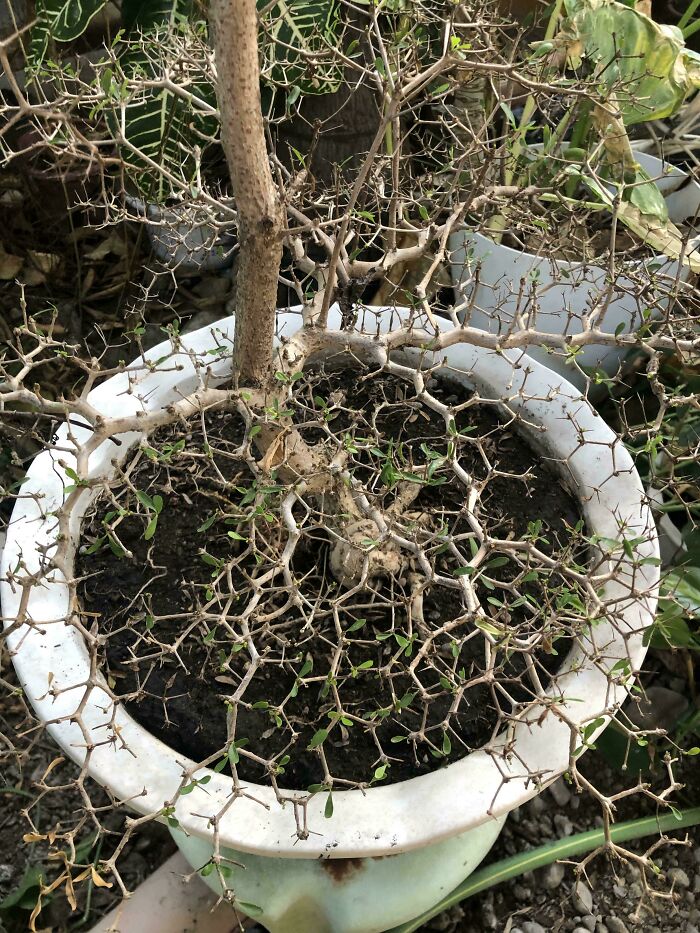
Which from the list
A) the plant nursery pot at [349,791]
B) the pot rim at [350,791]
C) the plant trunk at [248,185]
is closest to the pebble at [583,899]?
the plant nursery pot at [349,791]

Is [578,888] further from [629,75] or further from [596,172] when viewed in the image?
[629,75]

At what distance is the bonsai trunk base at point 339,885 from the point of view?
757 mm

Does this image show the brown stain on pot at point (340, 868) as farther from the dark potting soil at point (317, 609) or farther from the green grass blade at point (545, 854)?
the green grass blade at point (545, 854)

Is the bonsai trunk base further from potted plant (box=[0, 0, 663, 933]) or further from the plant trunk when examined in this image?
the plant trunk

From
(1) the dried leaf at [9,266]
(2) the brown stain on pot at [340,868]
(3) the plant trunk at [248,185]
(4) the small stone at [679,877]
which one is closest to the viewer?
(3) the plant trunk at [248,185]

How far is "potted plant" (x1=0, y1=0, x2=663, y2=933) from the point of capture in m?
0.64

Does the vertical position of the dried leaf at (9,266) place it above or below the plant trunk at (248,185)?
below

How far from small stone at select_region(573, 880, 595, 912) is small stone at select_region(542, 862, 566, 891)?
0.03m

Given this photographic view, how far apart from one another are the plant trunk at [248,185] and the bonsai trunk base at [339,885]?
1.53 feet

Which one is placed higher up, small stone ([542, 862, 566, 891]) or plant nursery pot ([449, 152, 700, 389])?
plant nursery pot ([449, 152, 700, 389])

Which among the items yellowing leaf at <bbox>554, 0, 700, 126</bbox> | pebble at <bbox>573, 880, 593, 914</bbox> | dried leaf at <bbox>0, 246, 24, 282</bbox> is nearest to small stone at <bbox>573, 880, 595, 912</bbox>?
pebble at <bbox>573, 880, 593, 914</bbox>

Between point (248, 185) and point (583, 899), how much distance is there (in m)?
0.97

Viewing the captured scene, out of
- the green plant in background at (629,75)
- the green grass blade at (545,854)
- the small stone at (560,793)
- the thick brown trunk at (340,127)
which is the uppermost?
the green plant in background at (629,75)

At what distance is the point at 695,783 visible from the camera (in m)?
1.12
